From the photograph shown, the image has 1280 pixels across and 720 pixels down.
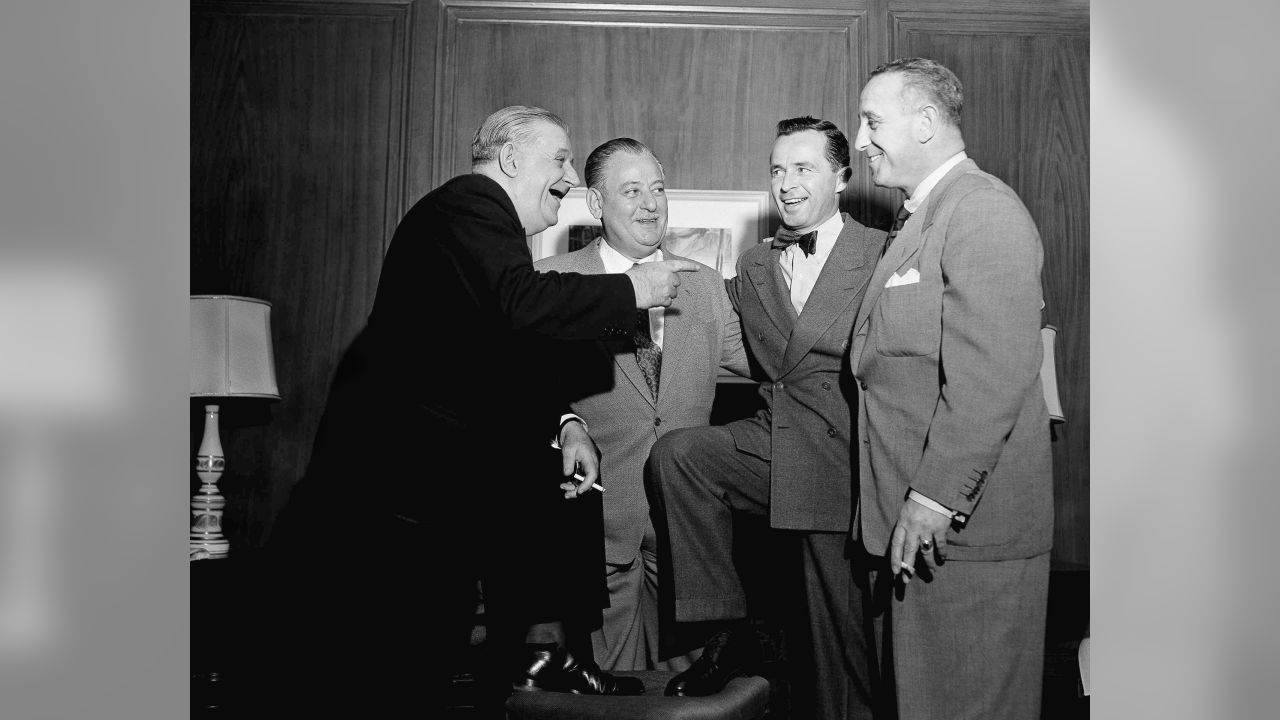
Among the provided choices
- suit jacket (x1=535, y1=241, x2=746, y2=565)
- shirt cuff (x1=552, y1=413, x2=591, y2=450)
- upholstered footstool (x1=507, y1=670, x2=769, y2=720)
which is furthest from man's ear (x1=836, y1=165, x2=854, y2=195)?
upholstered footstool (x1=507, y1=670, x2=769, y2=720)

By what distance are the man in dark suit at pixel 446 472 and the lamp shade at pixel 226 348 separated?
2097mm

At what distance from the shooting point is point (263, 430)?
517cm

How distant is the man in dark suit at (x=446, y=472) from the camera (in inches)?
96.7

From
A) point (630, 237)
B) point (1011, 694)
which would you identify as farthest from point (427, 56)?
point (1011, 694)

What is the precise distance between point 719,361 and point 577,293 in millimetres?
1328

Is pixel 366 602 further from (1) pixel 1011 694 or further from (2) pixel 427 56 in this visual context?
(2) pixel 427 56

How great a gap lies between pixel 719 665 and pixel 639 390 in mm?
1102

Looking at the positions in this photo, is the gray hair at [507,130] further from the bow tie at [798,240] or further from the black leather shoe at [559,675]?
the black leather shoe at [559,675]

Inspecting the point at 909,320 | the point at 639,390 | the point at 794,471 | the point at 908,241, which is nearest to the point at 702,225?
the point at 639,390

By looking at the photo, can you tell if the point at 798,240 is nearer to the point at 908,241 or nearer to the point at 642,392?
the point at 642,392

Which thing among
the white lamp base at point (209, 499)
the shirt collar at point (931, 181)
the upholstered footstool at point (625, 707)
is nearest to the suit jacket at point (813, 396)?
the shirt collar at point (931, 181)

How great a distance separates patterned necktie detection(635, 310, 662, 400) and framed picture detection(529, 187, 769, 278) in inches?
48.4

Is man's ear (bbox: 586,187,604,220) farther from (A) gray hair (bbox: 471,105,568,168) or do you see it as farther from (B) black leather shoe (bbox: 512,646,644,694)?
(B) black leather shoe (bbox: 512,646,644,694)

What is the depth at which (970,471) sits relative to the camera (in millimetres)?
2455
